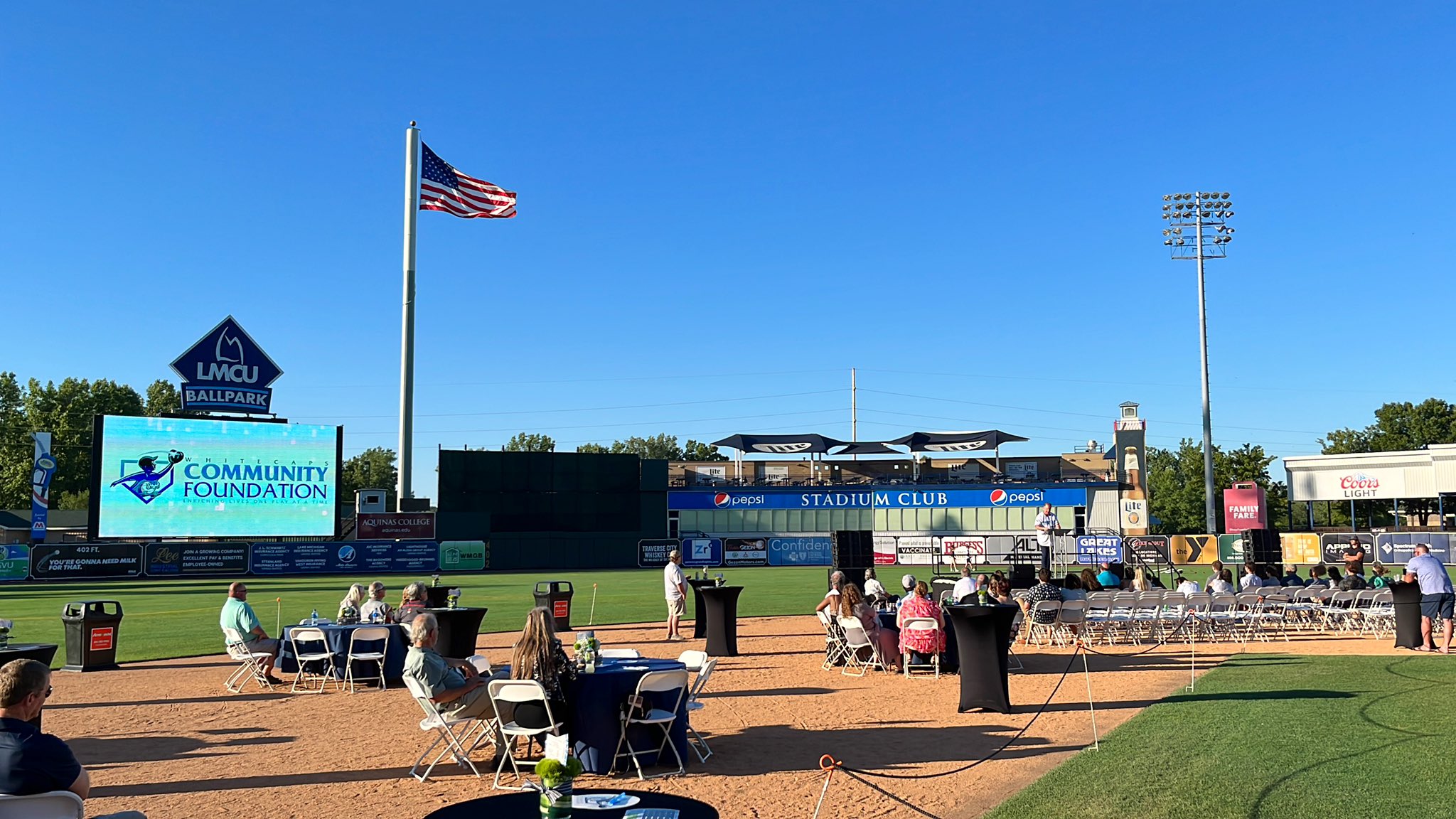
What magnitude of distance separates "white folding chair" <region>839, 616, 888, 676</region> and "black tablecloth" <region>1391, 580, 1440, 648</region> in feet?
26.8

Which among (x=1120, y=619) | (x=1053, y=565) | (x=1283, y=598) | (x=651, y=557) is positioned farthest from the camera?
(x=651, y=557)

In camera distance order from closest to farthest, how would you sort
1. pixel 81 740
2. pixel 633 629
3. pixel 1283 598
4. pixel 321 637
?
1. pixel 81 740
2. pixel 321 637
3. pixel 1283 598
4. pixel 633 629

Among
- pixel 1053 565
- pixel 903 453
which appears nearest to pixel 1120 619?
pixel 1053 565

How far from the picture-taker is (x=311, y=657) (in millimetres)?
13328

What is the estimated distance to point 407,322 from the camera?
4597cm

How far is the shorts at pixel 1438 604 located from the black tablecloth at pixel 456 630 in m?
13.8

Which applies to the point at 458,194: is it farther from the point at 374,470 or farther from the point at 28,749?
the point at 374,470

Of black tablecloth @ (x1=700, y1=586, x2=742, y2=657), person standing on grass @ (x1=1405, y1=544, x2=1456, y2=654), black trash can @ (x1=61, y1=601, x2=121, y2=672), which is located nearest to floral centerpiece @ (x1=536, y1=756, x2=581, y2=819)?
black tablecloth @ (x1=700, y1=586, x2=742, y2=657)

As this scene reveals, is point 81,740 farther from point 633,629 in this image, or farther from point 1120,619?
point 1120,619

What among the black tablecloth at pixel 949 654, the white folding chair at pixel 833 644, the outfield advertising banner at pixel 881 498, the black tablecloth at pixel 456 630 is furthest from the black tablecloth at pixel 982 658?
the outfield advertising banner at pixel 881 498

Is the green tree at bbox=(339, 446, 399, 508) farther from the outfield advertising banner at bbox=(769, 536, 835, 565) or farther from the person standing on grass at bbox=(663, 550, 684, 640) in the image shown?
the person standing on grass at bbox=(663, 550, 684, 640)

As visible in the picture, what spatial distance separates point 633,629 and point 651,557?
35636mm

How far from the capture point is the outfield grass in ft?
68.5

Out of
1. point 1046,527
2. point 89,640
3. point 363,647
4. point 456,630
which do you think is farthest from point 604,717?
point 1046,527
